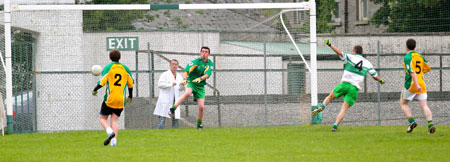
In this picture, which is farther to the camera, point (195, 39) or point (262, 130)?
point (195, 39)

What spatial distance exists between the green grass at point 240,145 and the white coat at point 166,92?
5.03ft

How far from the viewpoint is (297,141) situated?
451 inches

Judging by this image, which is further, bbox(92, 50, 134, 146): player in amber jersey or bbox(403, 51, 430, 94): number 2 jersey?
bbox(403, 51, 430, 94): number 2 jersey

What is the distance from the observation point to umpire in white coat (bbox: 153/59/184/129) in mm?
15375

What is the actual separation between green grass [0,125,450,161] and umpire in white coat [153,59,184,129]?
5.04ft

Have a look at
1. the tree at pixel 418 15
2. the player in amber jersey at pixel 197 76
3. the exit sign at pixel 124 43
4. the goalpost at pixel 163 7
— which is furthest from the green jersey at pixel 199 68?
the tree at pixel 418 15

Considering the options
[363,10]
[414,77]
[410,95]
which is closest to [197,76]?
[410,95]

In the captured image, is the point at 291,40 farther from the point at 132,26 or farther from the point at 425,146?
the point at 425,146

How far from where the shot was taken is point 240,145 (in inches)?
426

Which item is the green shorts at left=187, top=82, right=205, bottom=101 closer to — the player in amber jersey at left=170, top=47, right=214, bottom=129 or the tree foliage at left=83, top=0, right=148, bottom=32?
the player in amber jersey at left=170, top=47, right=214, bottom=129

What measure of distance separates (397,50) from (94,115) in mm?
14614

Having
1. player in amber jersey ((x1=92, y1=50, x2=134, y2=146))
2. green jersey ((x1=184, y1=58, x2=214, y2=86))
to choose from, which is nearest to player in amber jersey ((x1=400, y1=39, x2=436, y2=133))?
green jersey ((x1=184, y1=58, x2=214, y2=86))

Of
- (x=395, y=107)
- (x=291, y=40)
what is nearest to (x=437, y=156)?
(x=291, y=40)

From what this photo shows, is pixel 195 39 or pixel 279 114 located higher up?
pixel 195 39
